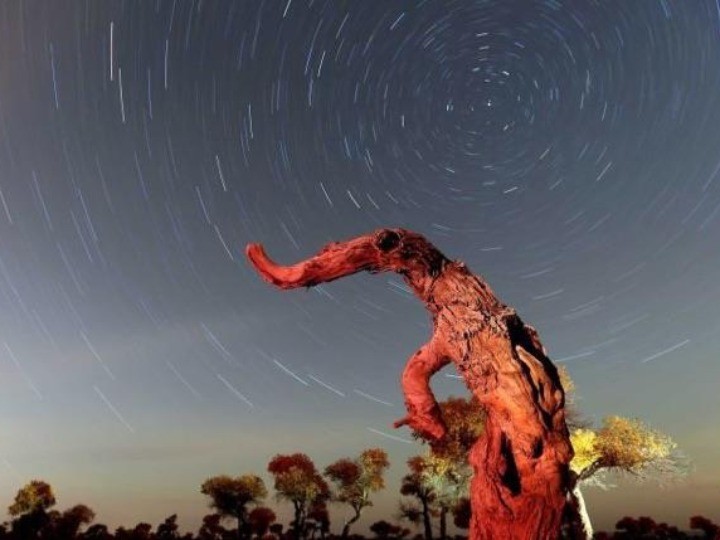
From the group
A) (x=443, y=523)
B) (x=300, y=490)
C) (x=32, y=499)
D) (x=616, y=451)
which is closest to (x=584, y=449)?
(x=616, y=451)

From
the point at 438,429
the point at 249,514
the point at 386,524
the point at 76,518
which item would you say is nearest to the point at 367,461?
the point at 386,524

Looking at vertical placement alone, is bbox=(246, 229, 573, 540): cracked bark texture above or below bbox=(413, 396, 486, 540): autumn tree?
below

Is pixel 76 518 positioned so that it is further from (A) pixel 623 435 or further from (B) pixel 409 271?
(B) pixel 409 271

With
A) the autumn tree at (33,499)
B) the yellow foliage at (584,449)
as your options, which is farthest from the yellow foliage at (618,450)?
the autumn tree at (33,499)

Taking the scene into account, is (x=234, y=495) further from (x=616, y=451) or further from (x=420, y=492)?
(x=616, y=451)

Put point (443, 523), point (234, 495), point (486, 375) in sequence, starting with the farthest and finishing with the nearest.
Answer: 1. point (234, 495)
2. point (443, 523)
3. point (486, 375)

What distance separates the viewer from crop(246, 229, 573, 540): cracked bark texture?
15.4 feet

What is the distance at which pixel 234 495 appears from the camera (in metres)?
70.6

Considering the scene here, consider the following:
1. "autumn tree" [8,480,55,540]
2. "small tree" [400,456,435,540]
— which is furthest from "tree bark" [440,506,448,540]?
"autumn tree" [8,480,55,540]

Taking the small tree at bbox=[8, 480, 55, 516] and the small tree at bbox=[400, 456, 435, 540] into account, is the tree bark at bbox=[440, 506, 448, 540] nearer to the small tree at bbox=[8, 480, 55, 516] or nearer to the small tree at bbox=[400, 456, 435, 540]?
the small tree at bbox=[400, 456, 435, 540]

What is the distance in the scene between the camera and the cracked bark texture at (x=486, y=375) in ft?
15.4

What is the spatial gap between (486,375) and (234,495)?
72.9m

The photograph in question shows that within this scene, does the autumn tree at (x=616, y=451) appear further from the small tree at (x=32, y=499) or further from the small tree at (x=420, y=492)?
the small tree at (x=32, y=499)

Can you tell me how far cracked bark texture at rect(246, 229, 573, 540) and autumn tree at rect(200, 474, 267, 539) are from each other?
71655 millimetres
